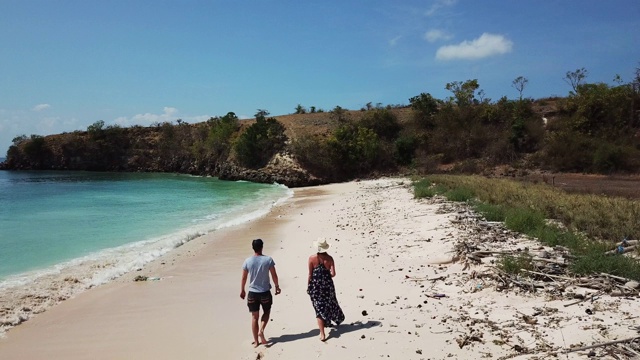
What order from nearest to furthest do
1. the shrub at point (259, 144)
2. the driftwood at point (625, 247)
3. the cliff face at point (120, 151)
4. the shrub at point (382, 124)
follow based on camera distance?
1. the driftwood at point (625, 247)
2. the shrub at point (259, 144)
3. the shrub at point (382, 124)
4. the cliff face at point (120, 151)

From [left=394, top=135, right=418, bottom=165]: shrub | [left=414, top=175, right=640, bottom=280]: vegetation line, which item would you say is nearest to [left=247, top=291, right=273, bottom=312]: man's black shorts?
[left=414, top=175, right=640, bottom=280]: vegetation line

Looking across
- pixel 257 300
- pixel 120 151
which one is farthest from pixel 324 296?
pixel 120 151

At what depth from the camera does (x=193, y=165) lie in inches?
2542

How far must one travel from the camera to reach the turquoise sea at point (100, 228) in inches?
469

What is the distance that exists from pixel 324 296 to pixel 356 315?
872mm

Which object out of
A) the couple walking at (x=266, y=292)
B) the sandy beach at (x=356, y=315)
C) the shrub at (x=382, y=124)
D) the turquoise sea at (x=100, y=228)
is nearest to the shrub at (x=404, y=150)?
the shrub at (x=382, y=124)

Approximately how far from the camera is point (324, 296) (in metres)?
6.36

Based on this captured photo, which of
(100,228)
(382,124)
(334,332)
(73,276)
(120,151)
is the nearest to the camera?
(334,332)

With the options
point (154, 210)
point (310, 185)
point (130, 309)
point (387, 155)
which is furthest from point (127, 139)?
point (130, 309)

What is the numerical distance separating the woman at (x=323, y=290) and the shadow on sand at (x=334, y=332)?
11 centimetres

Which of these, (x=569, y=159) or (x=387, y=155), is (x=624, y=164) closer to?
(x=569, y=159)

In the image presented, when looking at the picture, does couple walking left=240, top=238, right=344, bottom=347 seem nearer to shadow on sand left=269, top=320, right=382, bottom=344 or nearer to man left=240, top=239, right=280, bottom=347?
man left=240, top=239, right=280, bottom=347

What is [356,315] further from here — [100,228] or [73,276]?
[100,228]

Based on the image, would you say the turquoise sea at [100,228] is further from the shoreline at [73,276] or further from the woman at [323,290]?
the woman at [323,290]
